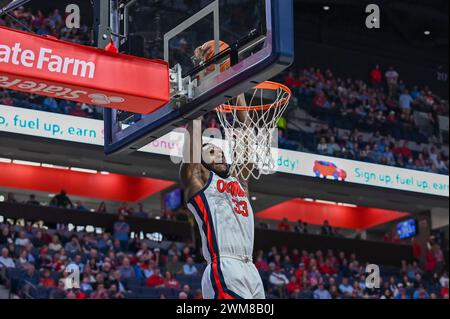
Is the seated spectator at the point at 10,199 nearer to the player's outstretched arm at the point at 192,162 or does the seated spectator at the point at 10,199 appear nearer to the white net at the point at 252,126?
the white net at the point at 252,126

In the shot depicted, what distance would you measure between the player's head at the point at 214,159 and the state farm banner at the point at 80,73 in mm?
566

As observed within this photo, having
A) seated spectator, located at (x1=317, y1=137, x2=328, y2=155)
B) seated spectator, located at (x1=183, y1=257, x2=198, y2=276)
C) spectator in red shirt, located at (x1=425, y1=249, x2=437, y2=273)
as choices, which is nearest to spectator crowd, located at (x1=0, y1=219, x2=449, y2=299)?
seated spectator, located at (x1=183, y1=257, x2=198, y2=276)

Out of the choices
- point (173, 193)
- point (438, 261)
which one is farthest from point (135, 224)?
point (438, 261)

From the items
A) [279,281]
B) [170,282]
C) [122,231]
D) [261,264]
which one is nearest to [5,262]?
[170,282]

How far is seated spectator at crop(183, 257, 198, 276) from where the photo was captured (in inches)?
648

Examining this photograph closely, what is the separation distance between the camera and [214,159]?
22.1 feet

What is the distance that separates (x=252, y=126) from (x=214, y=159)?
72cm

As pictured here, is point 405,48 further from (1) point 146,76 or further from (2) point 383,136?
(1) point 146,76

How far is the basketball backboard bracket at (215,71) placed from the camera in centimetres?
566

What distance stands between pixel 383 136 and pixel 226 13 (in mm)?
16140

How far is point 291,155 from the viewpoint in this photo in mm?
18672

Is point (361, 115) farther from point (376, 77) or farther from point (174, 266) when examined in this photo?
point (174, 266)

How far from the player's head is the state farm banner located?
0.57 metres

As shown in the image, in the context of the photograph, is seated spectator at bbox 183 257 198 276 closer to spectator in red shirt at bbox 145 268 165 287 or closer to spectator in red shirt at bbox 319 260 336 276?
spectator in red shirt at bbox 145 268 165 287
